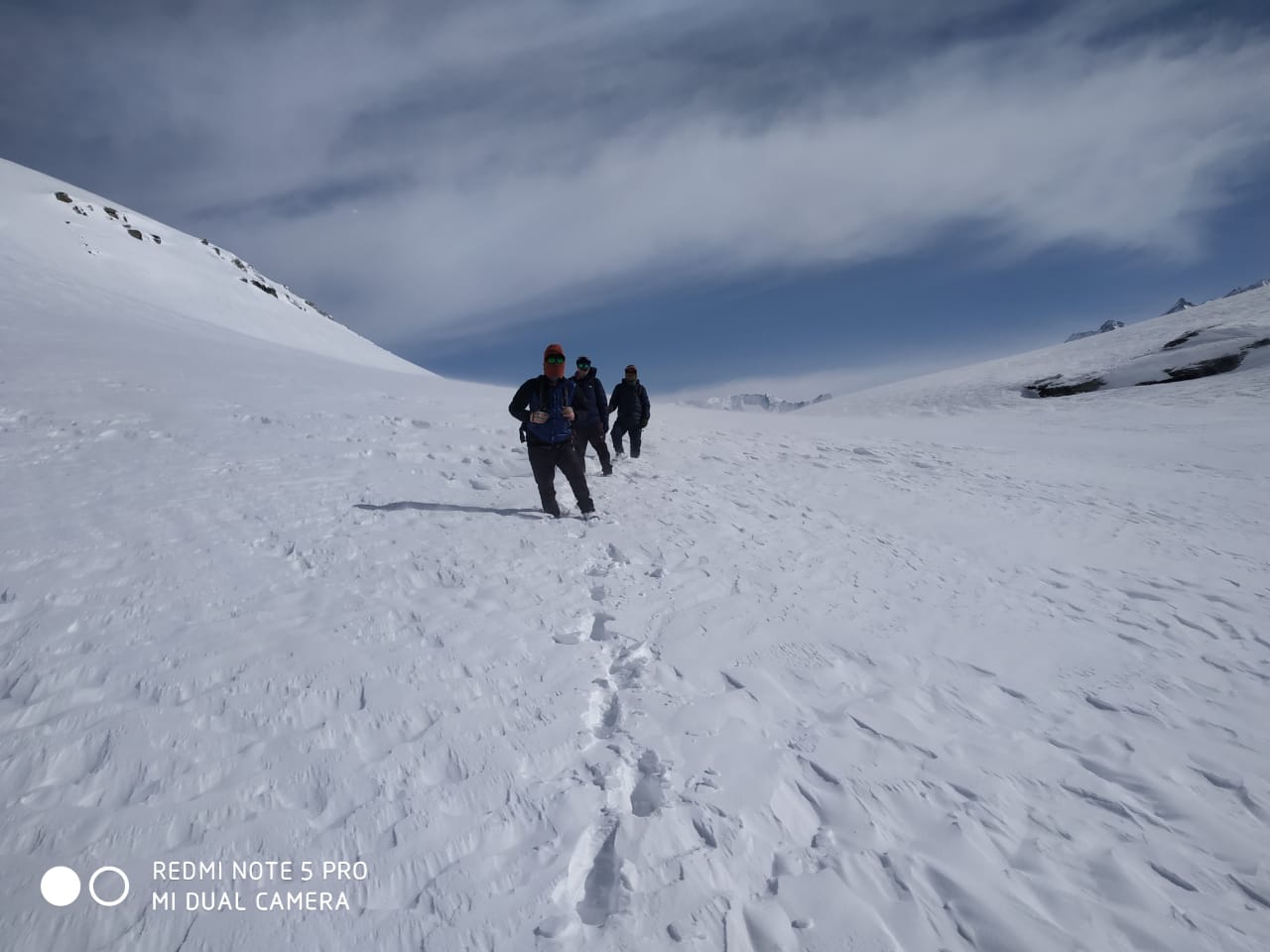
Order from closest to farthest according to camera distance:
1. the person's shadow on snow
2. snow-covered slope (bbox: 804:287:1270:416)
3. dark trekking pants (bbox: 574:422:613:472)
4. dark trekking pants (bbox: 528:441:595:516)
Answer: the person's shadow on snow
dark trekking pants (bbox: 528:441:595:516)
dark trekking pants (bbox: 574:422:613:472)
snow-covered slope (bbox: 804:287:1270:416)

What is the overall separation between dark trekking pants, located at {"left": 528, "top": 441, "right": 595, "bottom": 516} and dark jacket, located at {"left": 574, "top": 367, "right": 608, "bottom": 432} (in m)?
1.41

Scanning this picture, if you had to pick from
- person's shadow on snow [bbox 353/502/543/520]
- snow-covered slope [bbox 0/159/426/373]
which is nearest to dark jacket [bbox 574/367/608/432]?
person's shadow on snow [bbox 353/502/543/520]

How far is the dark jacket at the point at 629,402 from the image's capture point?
11.0m

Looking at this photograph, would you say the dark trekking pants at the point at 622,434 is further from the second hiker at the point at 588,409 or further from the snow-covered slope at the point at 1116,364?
the snow-covered slope at the point at 1116,364

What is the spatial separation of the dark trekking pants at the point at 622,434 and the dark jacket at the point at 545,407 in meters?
3.88

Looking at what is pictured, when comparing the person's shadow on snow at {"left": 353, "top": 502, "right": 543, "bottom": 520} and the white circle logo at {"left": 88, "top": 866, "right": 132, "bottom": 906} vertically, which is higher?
the person's shadow on snow at {"left": 353, "top": 502, "right": 543, "bottom": 520}

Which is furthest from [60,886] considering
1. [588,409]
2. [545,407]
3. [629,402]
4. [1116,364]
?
[1116,364]

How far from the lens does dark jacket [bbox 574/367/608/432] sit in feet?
29.2

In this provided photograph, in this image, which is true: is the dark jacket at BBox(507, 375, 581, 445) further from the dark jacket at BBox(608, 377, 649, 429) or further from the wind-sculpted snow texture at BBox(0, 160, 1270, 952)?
the dark jacket at BBox(608, 377, 649, 429)

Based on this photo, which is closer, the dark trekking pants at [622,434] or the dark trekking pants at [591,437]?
the dark trekking pants at [591,437]

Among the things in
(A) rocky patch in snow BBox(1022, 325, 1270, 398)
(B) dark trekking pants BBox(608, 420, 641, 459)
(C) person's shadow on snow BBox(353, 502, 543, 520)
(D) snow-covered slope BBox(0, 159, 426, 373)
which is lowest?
(A) rocky patch in snow BBox(1022, 325, 1270, 398)

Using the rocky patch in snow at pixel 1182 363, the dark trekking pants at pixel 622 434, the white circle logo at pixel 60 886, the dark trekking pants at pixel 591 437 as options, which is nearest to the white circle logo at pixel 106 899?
the white circle logo at pixel 60 886

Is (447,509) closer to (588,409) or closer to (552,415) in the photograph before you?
(552,415)

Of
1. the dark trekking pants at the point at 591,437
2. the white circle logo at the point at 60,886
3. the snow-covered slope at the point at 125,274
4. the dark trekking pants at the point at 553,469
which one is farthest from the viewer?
the snow-covered slope at the point at 125,274
